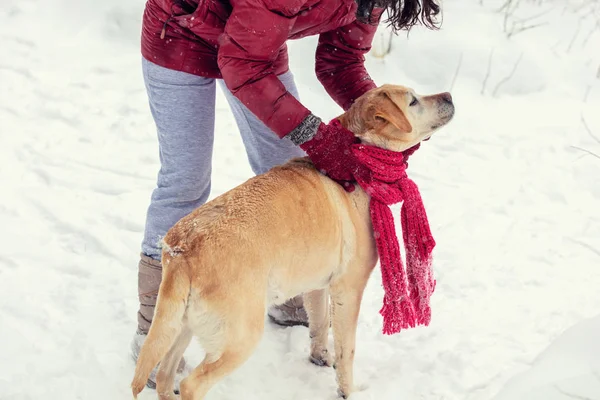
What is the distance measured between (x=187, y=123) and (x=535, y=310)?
2.05 metres

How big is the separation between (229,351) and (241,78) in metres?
1.07

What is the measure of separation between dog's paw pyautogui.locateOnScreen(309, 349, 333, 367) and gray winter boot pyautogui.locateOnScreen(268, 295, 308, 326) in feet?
1.00

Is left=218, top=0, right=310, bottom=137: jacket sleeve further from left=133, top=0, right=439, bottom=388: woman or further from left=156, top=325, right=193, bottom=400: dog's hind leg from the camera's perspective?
Result: left=156, top=325, right=193, bottom=400: dog's hind leg

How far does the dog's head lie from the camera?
2.81 meters

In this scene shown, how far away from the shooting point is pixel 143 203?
430cm

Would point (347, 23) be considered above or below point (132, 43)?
above

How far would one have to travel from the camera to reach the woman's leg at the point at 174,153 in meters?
2.85

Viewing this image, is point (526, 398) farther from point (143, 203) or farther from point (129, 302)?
point (143, 203)

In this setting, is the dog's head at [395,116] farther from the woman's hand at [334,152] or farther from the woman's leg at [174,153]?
→ the woman's leg at [174,153]

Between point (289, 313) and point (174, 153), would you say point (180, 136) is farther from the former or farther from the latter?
point (289, 313)

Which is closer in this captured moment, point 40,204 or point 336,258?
point 336,258

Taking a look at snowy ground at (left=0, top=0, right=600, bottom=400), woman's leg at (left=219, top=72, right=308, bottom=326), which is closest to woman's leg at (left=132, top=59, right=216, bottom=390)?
woman's leg at (left=219, top=72, right=308, bottom=326)

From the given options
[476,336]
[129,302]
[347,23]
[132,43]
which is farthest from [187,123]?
[132,43]

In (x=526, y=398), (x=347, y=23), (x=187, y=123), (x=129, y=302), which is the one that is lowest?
(x=129, y=302)
